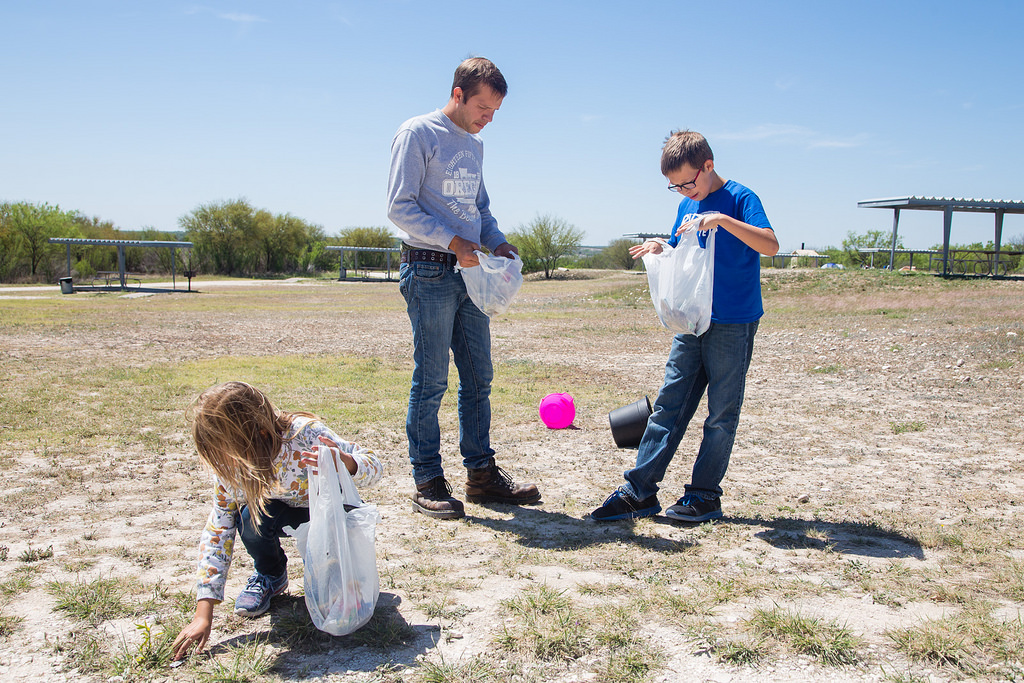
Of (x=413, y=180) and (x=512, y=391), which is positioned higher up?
(x=413, y=180)

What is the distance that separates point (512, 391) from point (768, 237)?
4159 mm

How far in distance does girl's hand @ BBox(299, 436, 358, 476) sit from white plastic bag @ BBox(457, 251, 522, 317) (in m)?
1.24

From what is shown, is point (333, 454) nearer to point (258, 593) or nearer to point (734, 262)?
point (258, 593)

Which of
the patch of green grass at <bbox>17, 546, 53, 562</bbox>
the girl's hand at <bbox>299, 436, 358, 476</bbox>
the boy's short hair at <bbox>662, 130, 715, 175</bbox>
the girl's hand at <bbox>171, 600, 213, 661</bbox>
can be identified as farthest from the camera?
the boy's short hair at <bbox>662, 130, 715, 175</bbox>

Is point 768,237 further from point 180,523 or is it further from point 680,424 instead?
point 180,523

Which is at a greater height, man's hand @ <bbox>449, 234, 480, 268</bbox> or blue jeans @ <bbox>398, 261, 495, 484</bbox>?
man's hand @ <bbox>449, 234, 480, 268</bbox>

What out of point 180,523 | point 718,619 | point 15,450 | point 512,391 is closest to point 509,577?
point 718,619

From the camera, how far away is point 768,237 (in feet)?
9.71

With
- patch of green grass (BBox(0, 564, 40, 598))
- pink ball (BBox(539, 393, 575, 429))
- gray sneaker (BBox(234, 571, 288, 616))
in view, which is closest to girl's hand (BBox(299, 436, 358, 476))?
gray sneaker (BBox(234, 571, 288, 616))

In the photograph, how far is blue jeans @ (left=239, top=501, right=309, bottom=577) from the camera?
2.34m

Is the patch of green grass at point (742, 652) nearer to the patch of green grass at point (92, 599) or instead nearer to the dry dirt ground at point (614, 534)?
the dry dirt ground at point (614, 534)

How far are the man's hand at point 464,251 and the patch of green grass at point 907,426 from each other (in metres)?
3.63

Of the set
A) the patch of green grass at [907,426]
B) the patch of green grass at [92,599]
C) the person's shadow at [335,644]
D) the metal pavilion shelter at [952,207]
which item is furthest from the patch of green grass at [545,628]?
the metal pavilion shelter at [952,207]

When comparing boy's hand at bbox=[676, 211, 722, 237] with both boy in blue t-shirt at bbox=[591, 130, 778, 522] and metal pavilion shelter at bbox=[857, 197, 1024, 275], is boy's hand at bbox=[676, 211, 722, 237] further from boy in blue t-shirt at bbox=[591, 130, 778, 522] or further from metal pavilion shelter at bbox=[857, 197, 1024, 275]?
metal pavilion shelter at bbox=[857, 197, 1024, 275]
